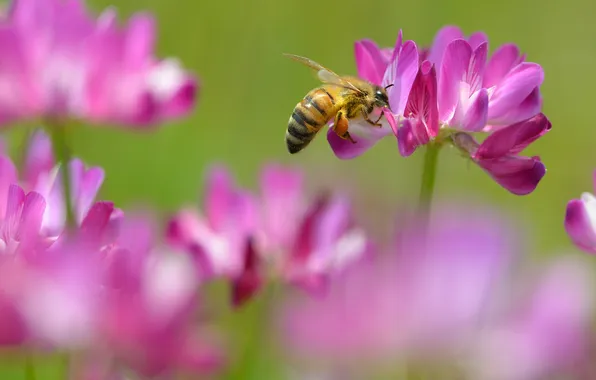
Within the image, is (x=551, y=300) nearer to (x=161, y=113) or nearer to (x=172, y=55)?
(x=161, y=113)

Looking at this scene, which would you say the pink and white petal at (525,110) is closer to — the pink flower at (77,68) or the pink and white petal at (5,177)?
the pink and white petal at (5,177)

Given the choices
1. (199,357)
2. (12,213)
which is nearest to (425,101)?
(12,213)

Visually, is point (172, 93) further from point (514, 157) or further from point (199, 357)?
point (199, 357)

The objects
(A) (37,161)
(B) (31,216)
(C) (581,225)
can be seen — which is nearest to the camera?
(B) (31,216)

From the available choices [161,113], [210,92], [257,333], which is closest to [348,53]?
[210,92]

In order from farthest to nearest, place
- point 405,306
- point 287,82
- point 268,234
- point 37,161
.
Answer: point 287,82 < point 268,234 < point 37,161 < point 405,306

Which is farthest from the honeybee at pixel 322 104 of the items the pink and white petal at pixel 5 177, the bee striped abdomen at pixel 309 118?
the pink and white petal at pixel 5 177
